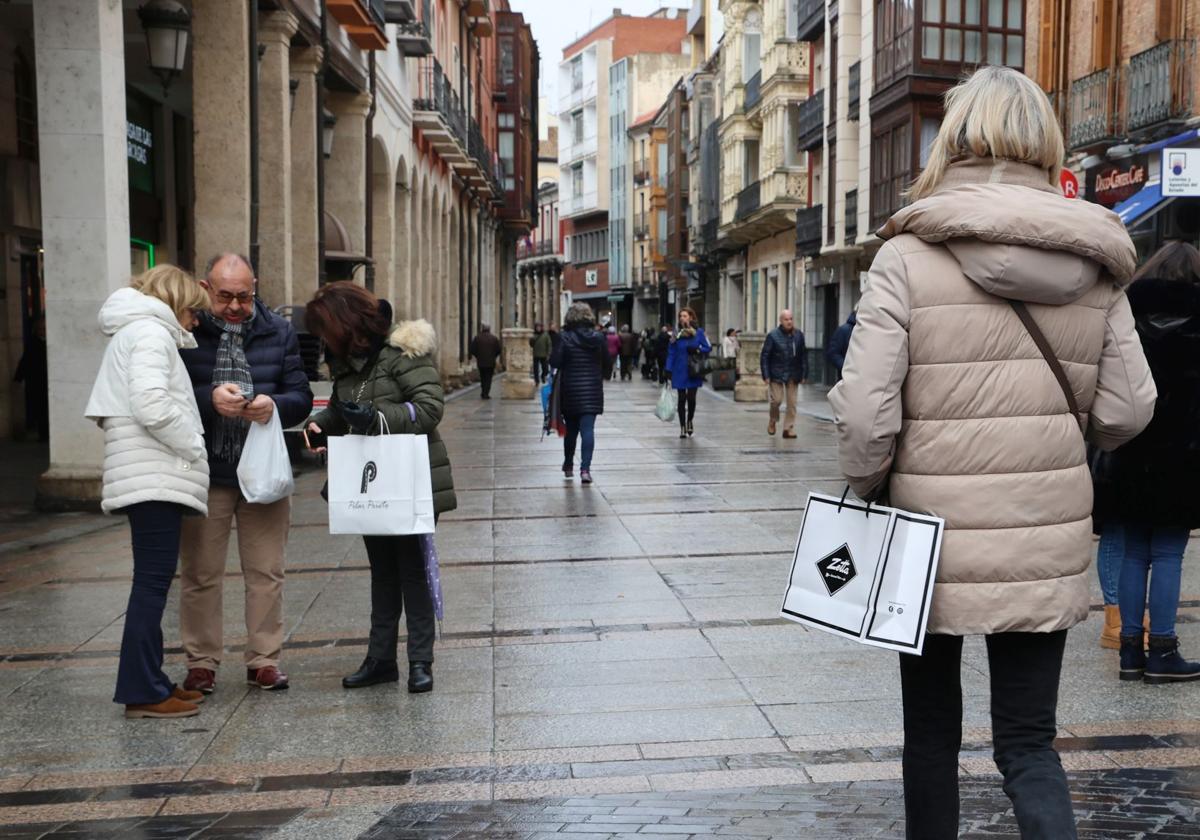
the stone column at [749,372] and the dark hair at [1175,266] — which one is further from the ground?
the dark hair at [1175,266]

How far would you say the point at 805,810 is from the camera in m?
4.35

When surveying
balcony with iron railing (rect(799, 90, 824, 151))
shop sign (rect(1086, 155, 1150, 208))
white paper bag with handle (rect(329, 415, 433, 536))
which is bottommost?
white paper bag with handle (rect(329, 415, 433, 536))

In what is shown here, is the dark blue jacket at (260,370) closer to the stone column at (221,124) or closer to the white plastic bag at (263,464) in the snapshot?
the white plastic bag at (263,464)

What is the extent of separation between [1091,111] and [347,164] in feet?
40.4

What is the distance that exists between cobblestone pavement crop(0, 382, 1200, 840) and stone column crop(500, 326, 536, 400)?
942 inches

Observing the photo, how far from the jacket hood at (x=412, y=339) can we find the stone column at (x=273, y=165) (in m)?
12.1

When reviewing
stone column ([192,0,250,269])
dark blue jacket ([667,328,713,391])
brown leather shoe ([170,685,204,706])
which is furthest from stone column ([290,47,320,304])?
brown leather shoe ([170,685,204,706])

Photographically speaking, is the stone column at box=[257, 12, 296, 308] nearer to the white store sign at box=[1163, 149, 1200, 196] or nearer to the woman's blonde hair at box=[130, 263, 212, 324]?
the white store sign at box=[1163, 149, 1200, 196]

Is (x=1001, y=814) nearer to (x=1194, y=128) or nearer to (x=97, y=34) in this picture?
(x=97, y=34)

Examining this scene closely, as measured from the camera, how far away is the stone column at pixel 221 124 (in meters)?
15.2

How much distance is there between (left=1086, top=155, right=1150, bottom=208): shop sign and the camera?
21.2 meters

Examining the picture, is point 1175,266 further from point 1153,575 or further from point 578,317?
point 578,317

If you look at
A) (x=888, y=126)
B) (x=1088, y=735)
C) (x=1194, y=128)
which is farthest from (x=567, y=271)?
(x=1088, y=735)

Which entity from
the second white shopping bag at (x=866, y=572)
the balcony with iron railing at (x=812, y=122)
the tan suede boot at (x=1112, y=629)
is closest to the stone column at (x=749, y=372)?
the balcony with iron railing at (x=812, y=122)
